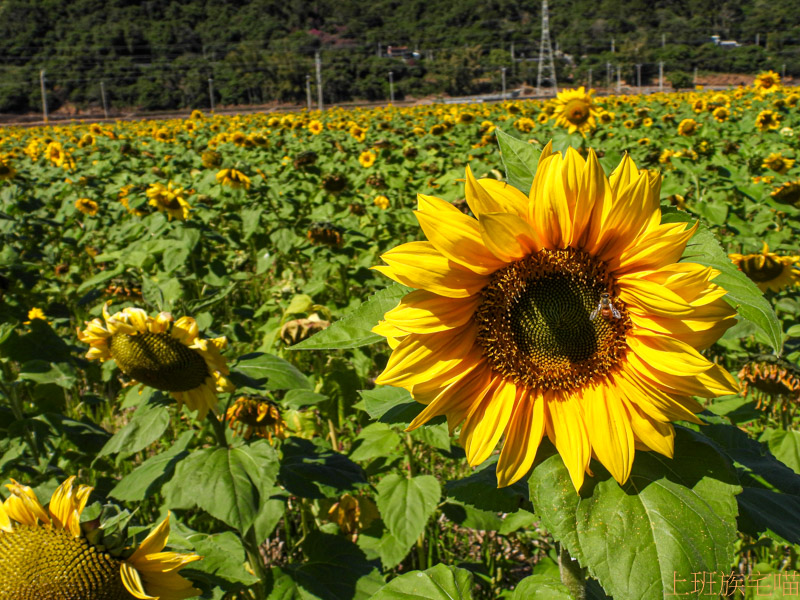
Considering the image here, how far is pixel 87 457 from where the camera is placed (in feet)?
7.48

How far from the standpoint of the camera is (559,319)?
938 mm

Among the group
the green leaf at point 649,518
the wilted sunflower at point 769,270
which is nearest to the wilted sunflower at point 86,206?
the wilted sunflower at point 769,270

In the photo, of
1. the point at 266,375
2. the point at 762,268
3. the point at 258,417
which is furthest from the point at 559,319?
the point at 762,268

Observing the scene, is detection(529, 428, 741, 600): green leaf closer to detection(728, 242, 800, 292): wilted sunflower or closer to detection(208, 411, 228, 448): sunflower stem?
detection(208, 411, 228, 448): sunflower stem

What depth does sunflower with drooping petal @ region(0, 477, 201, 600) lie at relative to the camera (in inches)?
38.2

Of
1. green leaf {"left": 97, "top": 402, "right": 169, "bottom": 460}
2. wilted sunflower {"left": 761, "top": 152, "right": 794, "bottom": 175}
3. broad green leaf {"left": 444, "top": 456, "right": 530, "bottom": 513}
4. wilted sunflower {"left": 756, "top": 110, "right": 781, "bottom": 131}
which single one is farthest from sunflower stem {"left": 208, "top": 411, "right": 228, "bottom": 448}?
wilted sunflower {"left": 756, "top": 110, "right": 781, "bottom": 131}

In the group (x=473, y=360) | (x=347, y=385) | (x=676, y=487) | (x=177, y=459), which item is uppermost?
(x=473, y=360)

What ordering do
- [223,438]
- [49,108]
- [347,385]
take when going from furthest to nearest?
[49,108], [347,385], [223,438]

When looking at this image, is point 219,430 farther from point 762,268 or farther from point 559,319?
point 762,268

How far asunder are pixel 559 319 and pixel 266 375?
0.86 meters

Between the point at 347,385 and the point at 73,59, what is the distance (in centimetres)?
4948

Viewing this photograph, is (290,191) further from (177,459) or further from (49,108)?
(49,108)

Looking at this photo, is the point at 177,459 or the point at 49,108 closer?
the point at 177,459

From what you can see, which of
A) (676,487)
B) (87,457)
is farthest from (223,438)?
(676,487)
